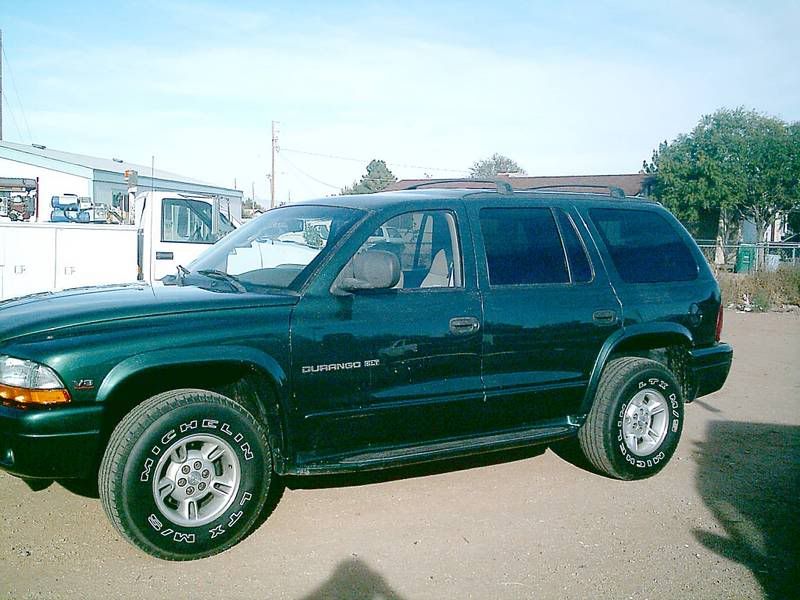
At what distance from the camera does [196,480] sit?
3.96 metres

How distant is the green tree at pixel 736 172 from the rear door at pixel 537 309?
39.2m

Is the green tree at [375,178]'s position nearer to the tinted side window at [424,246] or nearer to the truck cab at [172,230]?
the truck cab at [172,230]

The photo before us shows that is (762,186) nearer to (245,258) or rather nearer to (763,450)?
(763,450)

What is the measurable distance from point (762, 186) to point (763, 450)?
128 ft

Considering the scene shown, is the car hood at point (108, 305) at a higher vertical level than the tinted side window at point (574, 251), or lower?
lower

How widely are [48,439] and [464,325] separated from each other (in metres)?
2.29

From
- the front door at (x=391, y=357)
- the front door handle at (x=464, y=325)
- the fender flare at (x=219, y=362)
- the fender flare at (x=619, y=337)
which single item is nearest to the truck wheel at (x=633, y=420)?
the fender flare at (x=619, y=337)

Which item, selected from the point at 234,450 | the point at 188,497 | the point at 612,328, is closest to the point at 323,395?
the point at 234,450

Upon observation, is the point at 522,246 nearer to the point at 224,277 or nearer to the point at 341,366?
the point at 341,366

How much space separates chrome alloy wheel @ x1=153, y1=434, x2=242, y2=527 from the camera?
3.88 m

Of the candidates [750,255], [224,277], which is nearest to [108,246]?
A: [224,277]

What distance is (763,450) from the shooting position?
6215 mm

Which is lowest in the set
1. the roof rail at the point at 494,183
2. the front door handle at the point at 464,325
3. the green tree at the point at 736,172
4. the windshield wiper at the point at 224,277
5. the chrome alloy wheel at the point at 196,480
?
the chrome alloy wheel at the point at 196,480

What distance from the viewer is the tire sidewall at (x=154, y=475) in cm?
375
